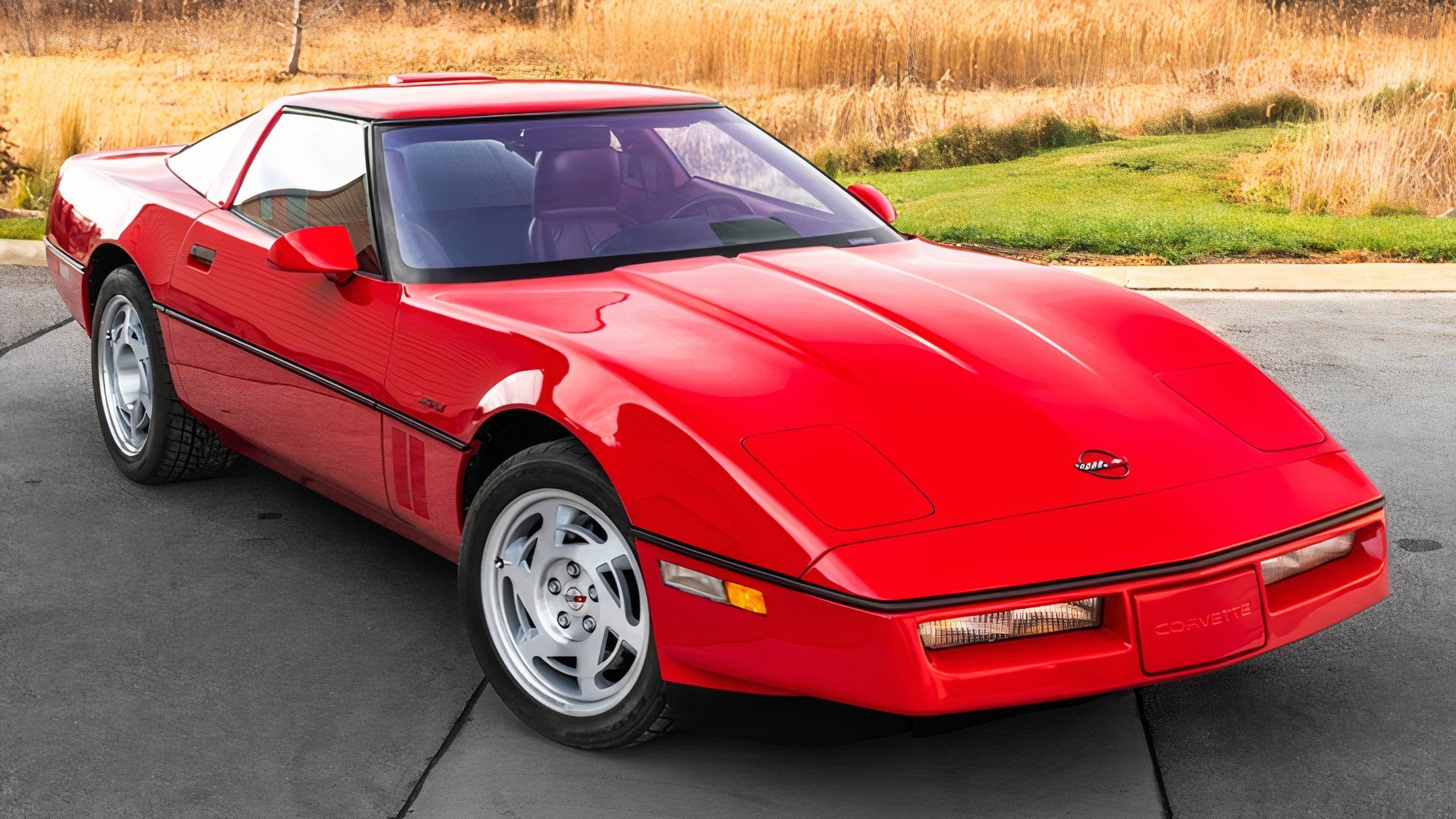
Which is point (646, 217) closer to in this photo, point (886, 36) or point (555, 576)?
point (555, 576)

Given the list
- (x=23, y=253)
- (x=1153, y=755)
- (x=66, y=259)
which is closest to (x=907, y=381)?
(x=1153, y=755)

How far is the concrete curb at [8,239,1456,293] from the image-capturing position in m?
8.82

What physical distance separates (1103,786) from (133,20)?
20.7 meters

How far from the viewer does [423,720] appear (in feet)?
11.4

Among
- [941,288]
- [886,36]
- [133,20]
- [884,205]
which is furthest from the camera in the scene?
[133,20]

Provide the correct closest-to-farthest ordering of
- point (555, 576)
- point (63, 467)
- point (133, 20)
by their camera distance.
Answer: point (555, 576), point (63, 467), point (133, 20)

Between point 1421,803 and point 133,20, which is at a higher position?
point 133,20

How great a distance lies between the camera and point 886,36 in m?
16.1

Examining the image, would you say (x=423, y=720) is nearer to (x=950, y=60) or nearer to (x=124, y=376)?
(x=124, y=376)

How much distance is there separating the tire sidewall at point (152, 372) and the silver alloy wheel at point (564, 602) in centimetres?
206

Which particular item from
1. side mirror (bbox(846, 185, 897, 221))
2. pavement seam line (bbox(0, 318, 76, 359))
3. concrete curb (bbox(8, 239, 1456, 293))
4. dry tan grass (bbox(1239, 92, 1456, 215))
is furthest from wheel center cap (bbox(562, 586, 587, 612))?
dry tan grass (bbox(1239, 92, 1456, 215))

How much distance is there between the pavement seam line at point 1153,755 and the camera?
3.04 metres

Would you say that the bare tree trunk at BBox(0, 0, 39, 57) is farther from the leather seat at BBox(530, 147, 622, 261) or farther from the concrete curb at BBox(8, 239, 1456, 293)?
the leather seat at BBox(530, 147, 622, 261)

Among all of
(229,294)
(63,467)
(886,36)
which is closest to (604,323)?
(229,294)
